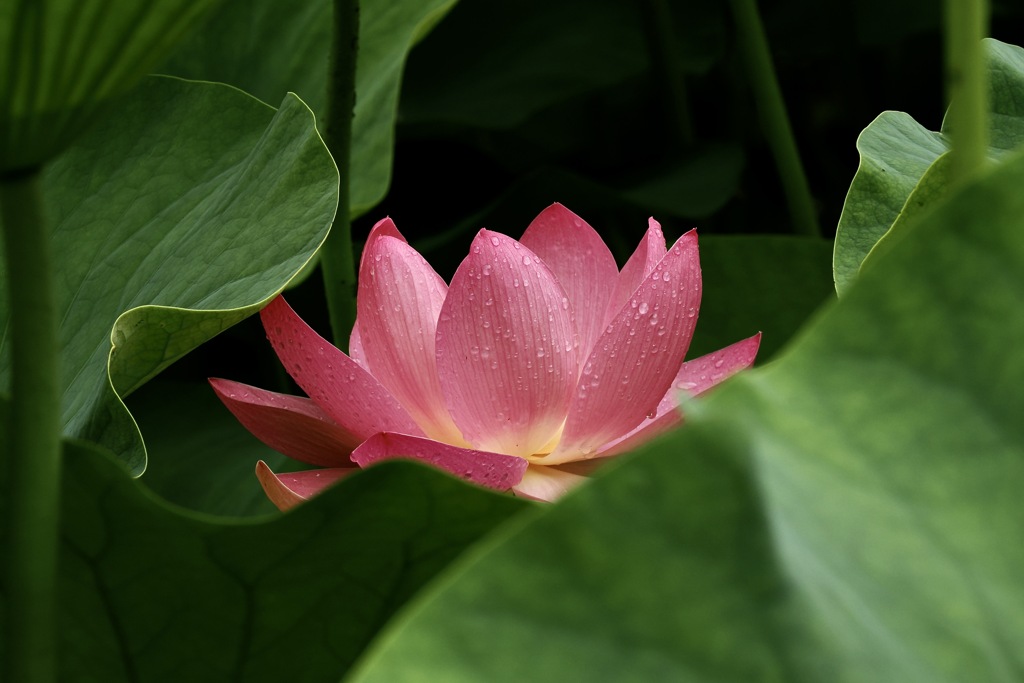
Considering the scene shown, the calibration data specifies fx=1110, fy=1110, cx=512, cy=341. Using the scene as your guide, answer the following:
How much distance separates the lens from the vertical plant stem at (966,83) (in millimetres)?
302

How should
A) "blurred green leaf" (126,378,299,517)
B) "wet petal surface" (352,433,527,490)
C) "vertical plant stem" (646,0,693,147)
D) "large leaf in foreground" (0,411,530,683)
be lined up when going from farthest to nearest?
"vertical plant stem" (646,0,693,147), "blurred green leaf" (126,378,299,517), "wet petal surface" (352,433,527,490), "large leaf in foreground" (0,411,530,683)

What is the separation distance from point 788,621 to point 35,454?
211mm

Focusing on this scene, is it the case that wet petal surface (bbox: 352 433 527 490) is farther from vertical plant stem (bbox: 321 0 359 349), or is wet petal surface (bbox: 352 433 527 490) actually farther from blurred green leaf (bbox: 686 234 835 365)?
blurred green leaf (bbox: 686 234 835 365)

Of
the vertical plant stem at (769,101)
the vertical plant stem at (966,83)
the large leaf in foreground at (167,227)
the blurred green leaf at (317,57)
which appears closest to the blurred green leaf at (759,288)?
the vertical plant stem at (769,101)

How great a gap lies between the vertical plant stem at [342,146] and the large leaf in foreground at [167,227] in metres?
0.02

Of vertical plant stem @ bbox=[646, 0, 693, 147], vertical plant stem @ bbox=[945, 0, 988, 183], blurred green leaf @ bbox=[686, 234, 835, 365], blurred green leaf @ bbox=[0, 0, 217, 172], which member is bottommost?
blurred green leaf @ bbox=[686, 234, 835, 365]

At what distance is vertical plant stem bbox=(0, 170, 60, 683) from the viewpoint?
1.03ft

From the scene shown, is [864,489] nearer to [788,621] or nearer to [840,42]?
[788,621]

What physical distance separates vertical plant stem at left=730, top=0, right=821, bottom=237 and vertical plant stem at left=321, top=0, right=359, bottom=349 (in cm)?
41

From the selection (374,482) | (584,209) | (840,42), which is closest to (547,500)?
(374,482)

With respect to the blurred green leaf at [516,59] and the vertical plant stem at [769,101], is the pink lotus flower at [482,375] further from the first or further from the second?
the blurred green leaf at [516,59]

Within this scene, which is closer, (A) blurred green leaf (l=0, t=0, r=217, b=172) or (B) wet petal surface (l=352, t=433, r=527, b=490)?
(A) blurred green leaf (l=0, t=0, r=217, b=172)

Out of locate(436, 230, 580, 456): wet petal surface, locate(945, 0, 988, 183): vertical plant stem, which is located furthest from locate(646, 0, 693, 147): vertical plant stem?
locate(945, 0, 988, 183): vertical plant stem

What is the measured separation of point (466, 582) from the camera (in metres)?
0.23
